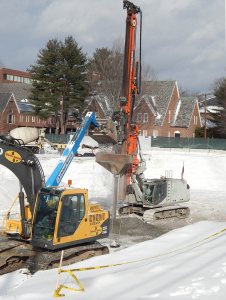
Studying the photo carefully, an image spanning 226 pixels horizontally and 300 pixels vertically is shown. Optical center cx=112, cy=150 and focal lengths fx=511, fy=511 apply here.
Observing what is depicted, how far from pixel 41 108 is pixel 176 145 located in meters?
18.9

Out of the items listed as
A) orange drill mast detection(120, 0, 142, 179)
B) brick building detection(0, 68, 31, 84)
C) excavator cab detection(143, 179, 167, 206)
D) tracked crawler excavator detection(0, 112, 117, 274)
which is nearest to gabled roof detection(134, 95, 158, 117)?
orange drill mast detection(120, 0, 142, 179)

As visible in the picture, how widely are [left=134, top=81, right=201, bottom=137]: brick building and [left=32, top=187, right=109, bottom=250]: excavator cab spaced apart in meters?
49.9

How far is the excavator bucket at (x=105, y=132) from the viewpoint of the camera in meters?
18.8

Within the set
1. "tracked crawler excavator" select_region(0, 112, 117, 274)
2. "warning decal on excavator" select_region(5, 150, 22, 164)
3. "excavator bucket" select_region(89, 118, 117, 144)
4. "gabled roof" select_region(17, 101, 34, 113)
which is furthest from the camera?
"gabled roof" select_region(17, 101, 34, 113)

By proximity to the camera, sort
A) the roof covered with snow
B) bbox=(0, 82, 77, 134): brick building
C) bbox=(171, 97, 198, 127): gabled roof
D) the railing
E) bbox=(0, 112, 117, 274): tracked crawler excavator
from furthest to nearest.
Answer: bbox=(0, 82, 77, 134): brick building → bbox=(171, 97, 198, 127): gabled roof → the roof covered with snow → the railing → bbox=(0, 112, 117, 274): tracked crawler excavator

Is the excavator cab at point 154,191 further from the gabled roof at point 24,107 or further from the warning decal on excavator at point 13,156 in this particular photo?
the gabled roof at point 24,107

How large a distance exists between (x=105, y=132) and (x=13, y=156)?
6.09 m

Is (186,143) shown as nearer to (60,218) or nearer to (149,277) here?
(60,218)

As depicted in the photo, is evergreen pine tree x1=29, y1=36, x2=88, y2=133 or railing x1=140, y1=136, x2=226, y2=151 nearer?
railing x1=140, y1=136, x2=226, y2=151

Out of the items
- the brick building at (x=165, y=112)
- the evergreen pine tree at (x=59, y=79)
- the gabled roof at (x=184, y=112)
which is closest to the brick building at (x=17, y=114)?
the evergreen pine tree at (x=59, y=79)

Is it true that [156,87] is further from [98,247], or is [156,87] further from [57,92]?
[98,247]

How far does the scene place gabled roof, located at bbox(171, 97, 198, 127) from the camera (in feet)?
244

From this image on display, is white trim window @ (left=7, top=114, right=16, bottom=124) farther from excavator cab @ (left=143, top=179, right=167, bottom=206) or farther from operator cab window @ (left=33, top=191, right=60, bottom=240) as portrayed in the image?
operator cab window @ (left=33, top=191, right=60, bottom=240)

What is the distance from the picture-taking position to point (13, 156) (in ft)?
44.9
